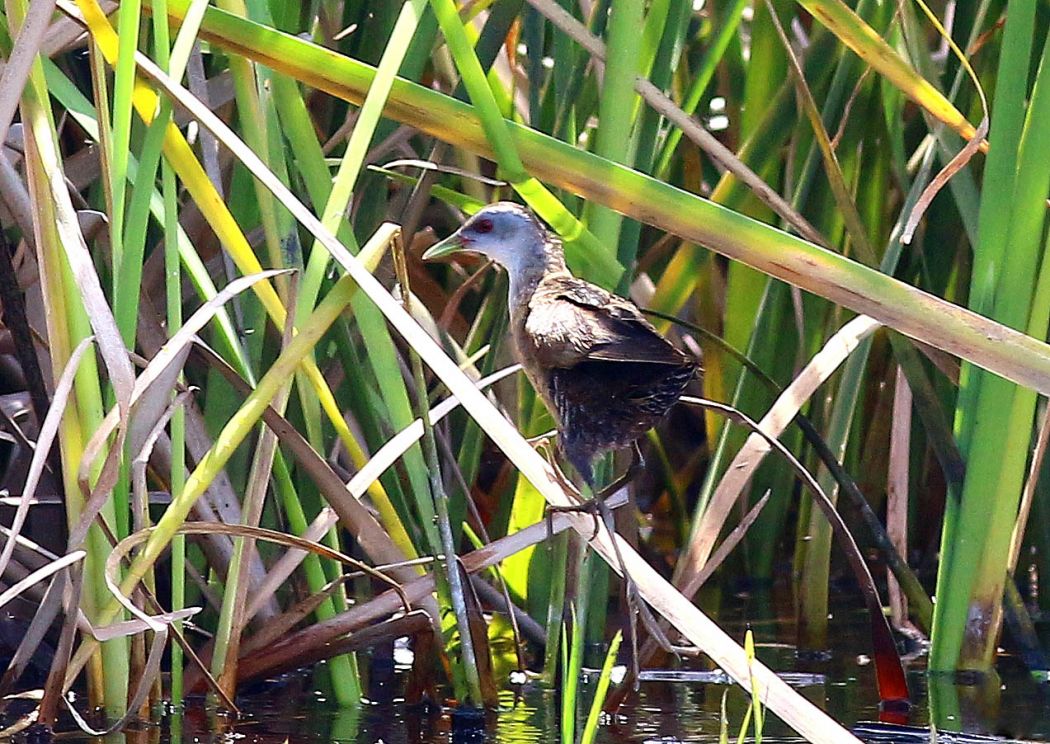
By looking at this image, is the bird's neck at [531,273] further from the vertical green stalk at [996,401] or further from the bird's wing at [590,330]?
the vertical green stalk at [996,401]

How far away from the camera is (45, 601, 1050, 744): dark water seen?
78.8 inches

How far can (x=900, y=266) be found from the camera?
106 inches

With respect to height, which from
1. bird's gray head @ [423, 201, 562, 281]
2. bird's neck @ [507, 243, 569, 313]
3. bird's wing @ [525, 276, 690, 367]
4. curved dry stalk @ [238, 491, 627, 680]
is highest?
bird's gray head @ [423, 201, 562, 281]

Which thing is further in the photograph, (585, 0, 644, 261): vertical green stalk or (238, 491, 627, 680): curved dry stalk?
(238, 491, 627, 680): curved dry stalk

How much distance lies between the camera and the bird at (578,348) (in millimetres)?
1772

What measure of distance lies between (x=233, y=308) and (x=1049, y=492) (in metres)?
1.32

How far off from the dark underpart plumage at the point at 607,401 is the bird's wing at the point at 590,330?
48 mm

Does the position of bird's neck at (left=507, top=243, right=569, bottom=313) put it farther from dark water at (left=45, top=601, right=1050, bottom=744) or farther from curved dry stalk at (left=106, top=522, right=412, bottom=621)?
dark water at (left=45, top=601, right=1050, bottom=744)

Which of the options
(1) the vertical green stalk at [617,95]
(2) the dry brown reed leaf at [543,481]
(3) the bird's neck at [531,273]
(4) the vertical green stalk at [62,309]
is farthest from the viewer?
(3) the bird's neck at [531,273]

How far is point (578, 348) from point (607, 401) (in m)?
0.15

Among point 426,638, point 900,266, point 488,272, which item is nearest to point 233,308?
point 426,638

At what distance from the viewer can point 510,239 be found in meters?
2.24

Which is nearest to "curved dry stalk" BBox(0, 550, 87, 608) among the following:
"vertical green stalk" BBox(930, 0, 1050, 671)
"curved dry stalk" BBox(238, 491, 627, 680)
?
"curved dry stalk" BBox(238, 491, 627, 680)

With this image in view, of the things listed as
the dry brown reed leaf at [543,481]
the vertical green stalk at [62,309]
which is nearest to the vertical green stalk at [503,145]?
the dry brown reed leaf at [543,481]
